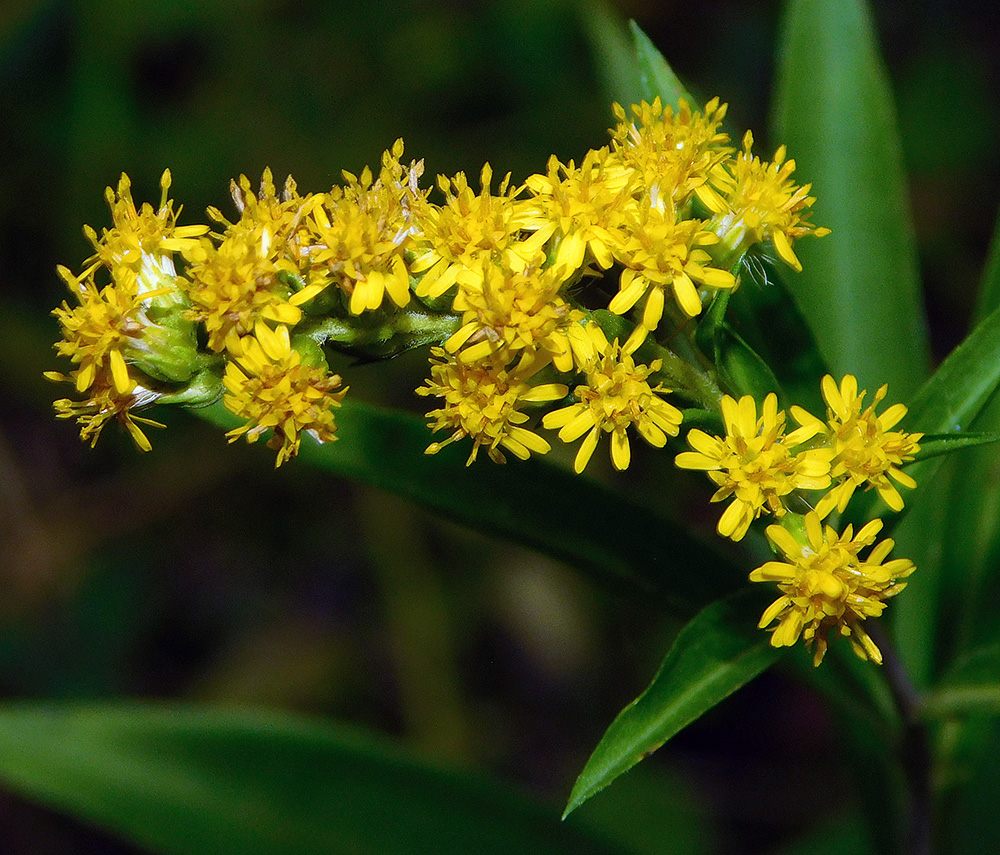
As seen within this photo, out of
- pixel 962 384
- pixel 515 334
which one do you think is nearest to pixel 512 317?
pixel 515 334

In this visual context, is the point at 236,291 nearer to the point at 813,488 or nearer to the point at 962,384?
the point at 813,488

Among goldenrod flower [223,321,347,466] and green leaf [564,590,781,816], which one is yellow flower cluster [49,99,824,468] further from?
green leaf [564,590,781,816]

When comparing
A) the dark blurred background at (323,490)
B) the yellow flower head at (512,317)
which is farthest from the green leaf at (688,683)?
the dark blurred background at (323,490)

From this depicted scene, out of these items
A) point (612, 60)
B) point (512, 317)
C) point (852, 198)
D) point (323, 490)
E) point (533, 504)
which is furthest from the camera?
point (323, 490)

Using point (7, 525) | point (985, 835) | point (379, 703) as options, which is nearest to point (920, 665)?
point (985, 835)

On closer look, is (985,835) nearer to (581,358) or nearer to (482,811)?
(482,811)

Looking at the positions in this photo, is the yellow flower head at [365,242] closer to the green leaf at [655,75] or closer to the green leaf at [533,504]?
the green leaf at [533,504]
